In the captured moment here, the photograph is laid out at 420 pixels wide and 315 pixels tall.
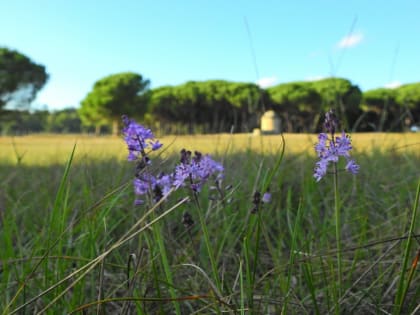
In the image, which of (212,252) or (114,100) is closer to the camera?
(212,252)

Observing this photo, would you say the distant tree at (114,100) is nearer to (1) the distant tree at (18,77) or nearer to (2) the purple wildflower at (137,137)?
(1) the distant tree at (18,77)

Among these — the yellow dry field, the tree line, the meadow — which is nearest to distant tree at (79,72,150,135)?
the tree line

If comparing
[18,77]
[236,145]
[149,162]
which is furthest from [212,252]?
[18,77]

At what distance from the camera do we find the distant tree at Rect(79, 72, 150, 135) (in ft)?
167

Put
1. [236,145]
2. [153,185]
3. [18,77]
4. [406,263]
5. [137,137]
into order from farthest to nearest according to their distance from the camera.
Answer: [18,77] < [236,145] < [153,185] < [137,137] < [406,263]

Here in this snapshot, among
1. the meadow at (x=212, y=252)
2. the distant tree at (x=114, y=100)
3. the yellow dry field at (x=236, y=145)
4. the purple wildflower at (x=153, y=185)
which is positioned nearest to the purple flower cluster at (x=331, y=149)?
the meadow at (x=212, y=252)

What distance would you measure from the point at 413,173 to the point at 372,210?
101 cm

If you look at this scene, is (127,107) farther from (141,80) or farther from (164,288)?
(164,288)

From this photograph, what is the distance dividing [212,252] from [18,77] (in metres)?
50.6

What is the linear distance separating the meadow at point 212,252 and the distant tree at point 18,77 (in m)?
46.8

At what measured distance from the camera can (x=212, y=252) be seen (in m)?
0.84

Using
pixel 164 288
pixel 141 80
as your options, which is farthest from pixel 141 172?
pixel 141 80

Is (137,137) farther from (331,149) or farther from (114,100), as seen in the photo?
(114,100)

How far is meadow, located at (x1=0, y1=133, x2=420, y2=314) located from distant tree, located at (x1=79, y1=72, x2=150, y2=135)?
49.0 metres
